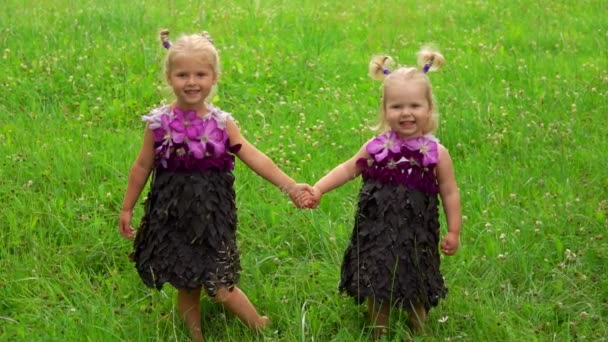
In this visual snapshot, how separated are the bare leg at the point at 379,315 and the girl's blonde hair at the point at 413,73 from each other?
32.0 inches

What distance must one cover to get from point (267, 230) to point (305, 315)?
1.03 metres

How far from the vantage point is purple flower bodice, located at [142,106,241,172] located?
4191mm

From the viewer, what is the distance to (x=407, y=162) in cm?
418

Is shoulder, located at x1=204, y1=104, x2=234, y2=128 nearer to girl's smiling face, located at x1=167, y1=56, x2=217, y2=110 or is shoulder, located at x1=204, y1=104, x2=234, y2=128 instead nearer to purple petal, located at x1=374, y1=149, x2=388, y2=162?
girl's smiling face, located at x1=167, y1=56, x2=217, y2=110

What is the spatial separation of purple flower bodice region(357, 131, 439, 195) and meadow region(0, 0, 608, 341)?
681 millimetres

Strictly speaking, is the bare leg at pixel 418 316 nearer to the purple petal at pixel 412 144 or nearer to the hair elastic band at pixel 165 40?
the purple petal at pixel 412 144

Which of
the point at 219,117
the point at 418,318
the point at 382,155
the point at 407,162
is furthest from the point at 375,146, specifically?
the point at 418,318

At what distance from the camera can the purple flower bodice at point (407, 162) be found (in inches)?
164

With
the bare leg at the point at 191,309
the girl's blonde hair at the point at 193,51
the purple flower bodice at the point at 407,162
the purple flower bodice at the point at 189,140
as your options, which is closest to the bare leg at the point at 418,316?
A: the purple flower bodice at the point at 407,162

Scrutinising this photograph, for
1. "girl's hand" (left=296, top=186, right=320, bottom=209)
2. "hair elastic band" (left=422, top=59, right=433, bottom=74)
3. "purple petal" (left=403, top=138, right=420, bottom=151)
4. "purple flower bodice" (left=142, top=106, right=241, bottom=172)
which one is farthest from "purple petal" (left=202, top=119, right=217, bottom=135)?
"hair elastic band" (left=422, top=59, right=433, bottom=74)

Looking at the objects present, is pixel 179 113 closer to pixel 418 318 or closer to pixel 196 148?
pixel 196 148

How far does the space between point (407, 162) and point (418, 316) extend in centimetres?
73

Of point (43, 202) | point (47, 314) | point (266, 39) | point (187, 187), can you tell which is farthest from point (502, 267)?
point (266, 39)

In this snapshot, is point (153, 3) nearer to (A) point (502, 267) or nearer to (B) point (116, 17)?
(B) point (116, 17)
